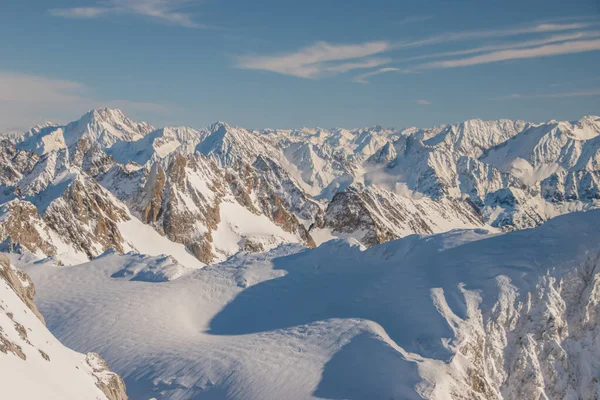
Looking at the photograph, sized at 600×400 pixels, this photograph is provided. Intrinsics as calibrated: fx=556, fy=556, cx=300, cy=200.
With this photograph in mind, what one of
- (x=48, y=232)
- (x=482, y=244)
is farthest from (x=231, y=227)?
(x=482, y=244)

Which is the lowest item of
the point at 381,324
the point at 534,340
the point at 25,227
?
the point at 25,227

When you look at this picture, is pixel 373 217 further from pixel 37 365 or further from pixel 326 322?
pixel 37 365

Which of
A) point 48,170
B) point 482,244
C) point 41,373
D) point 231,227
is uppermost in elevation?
point 41,373

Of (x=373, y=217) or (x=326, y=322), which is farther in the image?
(x=373, y=217)

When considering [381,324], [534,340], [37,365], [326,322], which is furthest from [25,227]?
[534,340]

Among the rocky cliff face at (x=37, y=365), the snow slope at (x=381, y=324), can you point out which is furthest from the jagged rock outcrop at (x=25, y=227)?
the rocky cliff face at (x=37, y=365)

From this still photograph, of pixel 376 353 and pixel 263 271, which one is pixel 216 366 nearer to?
pixel 376 353

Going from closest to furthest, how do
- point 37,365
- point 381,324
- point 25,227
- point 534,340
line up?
point 37,365 < point 534,340 < point 381,324 < point 25,227

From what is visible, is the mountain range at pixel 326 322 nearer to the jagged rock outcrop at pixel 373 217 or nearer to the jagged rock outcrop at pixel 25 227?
the jagged rock outcrop at pixel 25 227
